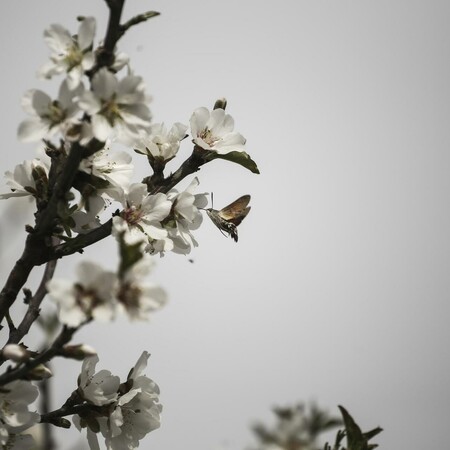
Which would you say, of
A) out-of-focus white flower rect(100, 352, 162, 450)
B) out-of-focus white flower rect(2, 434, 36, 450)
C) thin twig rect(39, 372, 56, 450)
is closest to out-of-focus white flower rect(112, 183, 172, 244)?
out-of-focus white flower rect(100, 352, 162, 450)

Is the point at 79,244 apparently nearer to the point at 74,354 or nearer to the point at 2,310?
the point at 2,310

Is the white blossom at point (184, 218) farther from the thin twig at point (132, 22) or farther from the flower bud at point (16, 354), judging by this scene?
the flower bud at point (16, 354)

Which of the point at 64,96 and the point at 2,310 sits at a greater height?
the point at 64,96

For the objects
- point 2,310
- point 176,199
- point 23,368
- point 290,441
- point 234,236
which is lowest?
point 290,441

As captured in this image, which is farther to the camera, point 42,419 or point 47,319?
point 47,319

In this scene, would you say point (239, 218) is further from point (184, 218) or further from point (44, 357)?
point (44, 357)

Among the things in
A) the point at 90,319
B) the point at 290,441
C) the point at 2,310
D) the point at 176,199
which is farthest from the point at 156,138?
the point at 290,441
